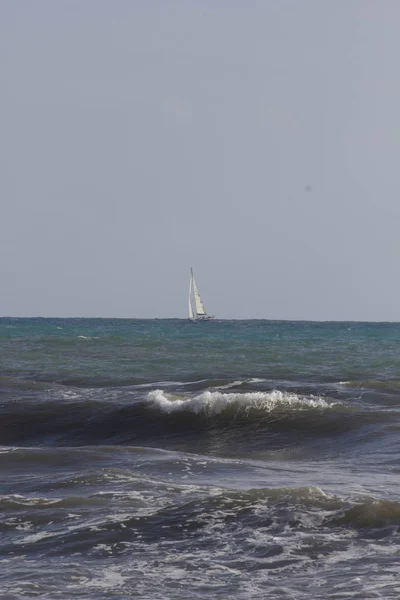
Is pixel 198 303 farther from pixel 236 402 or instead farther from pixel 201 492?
pixel 201 492

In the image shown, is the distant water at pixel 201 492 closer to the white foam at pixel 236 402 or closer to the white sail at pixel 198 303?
the white foam at pixel 236 402

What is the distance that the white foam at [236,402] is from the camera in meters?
18.0

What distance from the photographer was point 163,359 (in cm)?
3356

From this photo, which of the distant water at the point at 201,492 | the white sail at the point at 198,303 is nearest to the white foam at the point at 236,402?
the distant water at the point at 201,492

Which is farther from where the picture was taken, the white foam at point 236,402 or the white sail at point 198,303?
the white sail at point 198,303

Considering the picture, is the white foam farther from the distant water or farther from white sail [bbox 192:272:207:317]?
white sail [bbox 192:272:207:317]

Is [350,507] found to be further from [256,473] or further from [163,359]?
[163,359]

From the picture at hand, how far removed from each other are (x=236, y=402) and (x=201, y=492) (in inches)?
323

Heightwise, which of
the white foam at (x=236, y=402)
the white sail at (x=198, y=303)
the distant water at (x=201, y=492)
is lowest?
the distant water at (x=201, y=492)

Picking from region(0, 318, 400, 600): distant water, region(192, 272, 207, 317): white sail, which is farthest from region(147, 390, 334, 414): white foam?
region(192, 272, 207, 317): white sail

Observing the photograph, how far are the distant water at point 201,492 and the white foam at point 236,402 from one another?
0.04m

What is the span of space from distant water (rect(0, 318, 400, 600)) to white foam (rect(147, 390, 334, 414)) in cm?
4

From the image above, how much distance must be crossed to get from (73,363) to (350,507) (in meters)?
23.7

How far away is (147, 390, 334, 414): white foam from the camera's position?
1795cm
